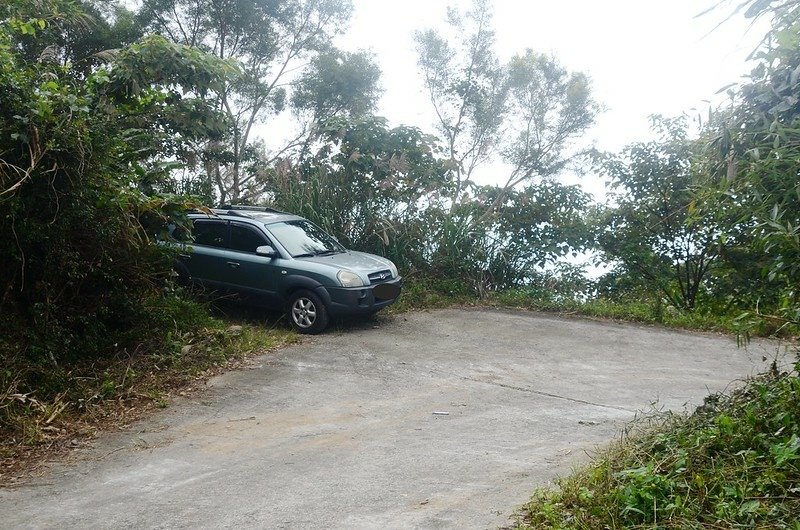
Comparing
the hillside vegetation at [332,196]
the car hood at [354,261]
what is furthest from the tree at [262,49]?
the car hood at [354,261]

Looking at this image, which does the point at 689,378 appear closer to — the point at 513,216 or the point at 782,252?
the point at 782,252

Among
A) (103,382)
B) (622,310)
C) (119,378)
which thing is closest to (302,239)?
(119,378)

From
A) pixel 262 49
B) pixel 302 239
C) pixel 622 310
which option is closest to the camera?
pixel 302 239

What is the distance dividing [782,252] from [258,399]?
18.9ft

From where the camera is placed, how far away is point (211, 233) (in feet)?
41.7

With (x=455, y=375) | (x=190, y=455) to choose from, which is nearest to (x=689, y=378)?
(x=455, y=375)

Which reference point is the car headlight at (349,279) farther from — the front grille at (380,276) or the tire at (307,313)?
the tire at (307,313)

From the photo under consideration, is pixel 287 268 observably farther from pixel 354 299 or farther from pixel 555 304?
pixel 555 304

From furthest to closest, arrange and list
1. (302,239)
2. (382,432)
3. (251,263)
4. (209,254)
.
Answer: (302,239), (209,254), (251,263), (382,432)

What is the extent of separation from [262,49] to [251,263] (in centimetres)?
913

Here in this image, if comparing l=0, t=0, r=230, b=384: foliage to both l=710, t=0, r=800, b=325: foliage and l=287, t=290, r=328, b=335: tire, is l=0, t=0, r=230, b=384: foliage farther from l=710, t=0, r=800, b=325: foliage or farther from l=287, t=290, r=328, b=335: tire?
l=710, t=0, r=800, b=325: foliage

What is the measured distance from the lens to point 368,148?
1557 cm

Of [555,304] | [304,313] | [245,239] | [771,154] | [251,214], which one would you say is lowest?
[304,313]

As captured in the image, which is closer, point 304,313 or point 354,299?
point 354,299
